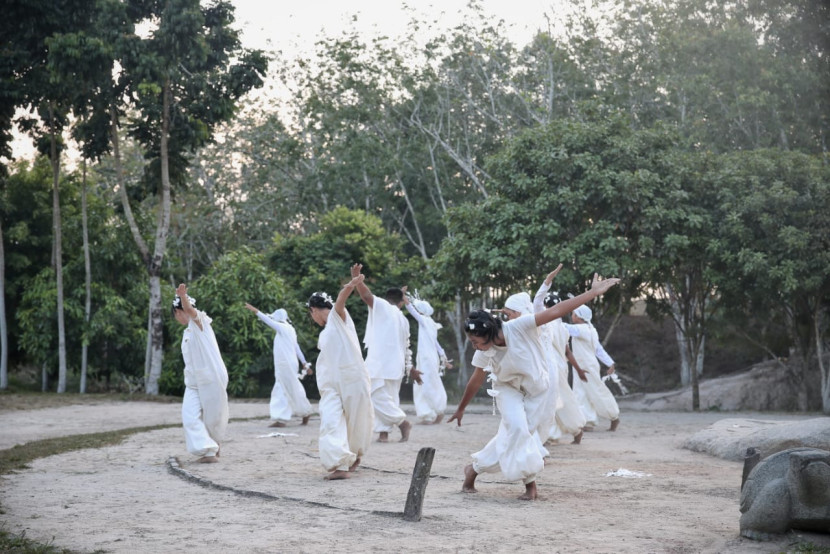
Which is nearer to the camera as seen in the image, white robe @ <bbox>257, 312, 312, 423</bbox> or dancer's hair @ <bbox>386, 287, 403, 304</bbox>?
dancer's hair @ <bbox>386, 287, 403, 304</bbox>

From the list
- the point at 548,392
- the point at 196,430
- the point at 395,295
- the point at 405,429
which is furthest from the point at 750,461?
the point at 395,295

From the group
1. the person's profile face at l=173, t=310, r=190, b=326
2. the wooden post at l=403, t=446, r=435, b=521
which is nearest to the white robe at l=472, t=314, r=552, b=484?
the wooden post at l=403, t=446, r=435, b=521

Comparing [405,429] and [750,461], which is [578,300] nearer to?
[750,461]

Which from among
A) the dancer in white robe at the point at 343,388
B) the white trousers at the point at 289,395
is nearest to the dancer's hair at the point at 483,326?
the dancer in white robe at the point at 343,388

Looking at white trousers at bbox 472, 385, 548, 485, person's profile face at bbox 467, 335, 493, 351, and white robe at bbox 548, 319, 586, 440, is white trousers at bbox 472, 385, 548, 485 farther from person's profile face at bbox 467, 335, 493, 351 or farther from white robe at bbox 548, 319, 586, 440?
white robe at bbox 548, 319, 586, 440

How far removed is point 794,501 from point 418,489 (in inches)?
98.6

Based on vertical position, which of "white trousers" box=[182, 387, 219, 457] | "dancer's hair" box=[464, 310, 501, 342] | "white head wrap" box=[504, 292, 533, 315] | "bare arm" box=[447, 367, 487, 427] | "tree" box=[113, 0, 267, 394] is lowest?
"white trousers" box=[182, 387, 219, 457]

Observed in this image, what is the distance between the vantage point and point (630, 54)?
29.1 metres

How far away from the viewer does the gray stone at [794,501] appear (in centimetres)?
645

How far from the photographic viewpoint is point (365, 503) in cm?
805

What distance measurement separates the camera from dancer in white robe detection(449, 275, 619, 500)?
8078 millimetres

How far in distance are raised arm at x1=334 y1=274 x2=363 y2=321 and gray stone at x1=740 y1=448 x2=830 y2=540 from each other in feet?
12.8

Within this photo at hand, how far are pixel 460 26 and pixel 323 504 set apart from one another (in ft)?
75.3

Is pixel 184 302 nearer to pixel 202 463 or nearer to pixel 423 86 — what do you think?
pixel 202 463
